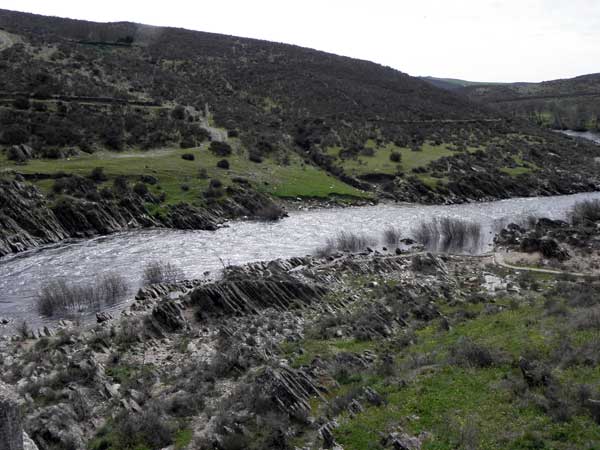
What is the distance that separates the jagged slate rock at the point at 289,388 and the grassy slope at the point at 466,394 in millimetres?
1069

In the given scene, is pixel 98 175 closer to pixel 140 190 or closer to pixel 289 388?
pixel 140 190

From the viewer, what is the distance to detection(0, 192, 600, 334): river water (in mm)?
39812

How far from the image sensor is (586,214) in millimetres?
61250

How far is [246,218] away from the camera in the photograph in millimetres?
63281

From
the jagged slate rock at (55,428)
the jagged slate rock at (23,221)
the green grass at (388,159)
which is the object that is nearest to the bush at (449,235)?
the green grass at (388,159)

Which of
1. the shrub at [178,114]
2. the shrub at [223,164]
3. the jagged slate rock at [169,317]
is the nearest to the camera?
the jagged slate rock at [169,317]

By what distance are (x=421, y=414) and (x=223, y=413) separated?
23.0 feet

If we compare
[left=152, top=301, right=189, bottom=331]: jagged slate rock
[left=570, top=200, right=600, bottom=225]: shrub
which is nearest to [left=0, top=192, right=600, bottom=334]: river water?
[left=570, top=200, right=600, bottom=225]: shrub

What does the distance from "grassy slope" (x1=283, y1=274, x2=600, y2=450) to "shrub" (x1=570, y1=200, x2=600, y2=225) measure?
38.4 meters

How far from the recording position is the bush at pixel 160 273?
129 ft

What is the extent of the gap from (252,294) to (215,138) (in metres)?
57.0

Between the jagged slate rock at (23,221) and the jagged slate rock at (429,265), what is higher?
the jagged slate rock at (429,265)

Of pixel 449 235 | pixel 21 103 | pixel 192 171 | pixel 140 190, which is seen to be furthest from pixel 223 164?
pixel 449 235

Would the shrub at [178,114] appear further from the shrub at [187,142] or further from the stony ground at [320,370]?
the stony ground at [320,370]
